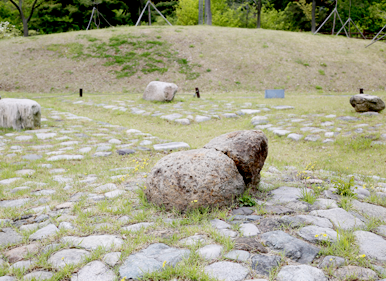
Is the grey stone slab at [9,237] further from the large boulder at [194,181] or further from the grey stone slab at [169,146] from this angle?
the grey stone slab at [169,146]

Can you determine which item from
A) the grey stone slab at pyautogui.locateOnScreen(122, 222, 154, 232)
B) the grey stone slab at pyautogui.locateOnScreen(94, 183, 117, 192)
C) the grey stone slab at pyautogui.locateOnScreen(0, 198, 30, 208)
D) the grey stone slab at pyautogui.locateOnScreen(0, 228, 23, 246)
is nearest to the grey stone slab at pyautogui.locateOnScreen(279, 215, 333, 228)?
the grey stone slab at pyautogui.locateOnScreen(122, 222, 154, 232)

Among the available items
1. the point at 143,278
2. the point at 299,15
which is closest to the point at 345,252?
the point at 143,278

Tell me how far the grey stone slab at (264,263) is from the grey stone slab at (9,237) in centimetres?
190

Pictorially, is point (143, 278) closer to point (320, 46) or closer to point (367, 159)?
point (367, 159)

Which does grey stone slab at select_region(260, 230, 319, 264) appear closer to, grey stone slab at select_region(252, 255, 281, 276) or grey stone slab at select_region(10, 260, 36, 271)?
grey stone slab at select_region(252, 255, 281, 276)

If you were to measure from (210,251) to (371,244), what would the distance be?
4.08 feet

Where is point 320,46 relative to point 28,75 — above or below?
above

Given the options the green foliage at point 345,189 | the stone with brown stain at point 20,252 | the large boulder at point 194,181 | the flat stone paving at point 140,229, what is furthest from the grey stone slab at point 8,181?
the green foliage at point 345,189

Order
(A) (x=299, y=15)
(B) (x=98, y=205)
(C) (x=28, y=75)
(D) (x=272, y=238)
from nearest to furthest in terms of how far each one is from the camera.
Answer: (D) (x=272, y=238), (B) (x=98, y=205), (C) (x=28, y=75), (A) (x=299, y=15)

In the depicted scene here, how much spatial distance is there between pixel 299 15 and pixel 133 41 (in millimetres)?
22092

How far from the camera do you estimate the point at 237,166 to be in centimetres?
330

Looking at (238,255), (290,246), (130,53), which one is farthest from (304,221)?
(130,53)

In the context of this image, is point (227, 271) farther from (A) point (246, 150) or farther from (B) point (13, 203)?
(B) point (13, 203)

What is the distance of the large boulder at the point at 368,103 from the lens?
7.71 m
